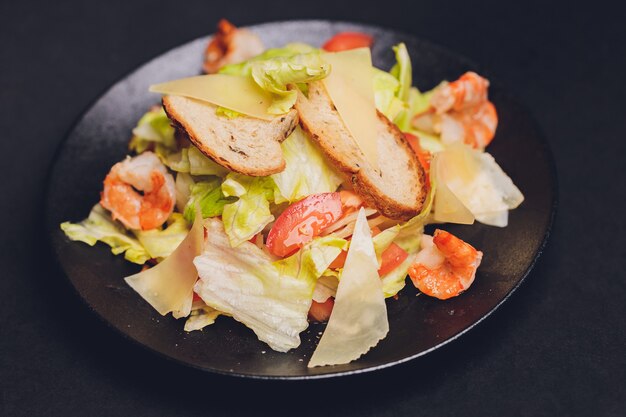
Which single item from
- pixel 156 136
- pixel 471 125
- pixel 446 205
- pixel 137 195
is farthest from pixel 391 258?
pixel 156 136

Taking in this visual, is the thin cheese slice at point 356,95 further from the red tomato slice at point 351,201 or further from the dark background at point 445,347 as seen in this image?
the dark background at point 445,347

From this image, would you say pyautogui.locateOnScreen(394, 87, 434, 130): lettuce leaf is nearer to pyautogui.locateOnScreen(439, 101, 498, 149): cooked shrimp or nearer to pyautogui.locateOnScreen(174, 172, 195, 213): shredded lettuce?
pyautogui.locateOnScreen(439, 101, 498, 149): cooked shrimp

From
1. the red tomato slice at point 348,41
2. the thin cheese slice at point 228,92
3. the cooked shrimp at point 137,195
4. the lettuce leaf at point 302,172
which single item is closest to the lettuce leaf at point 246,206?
the lettuce leaf at point 302,172

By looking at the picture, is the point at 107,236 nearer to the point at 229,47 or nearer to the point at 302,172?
the point at 302,172

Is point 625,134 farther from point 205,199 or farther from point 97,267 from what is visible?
point 97,267

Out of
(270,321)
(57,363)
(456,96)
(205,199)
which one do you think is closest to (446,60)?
(456,96)

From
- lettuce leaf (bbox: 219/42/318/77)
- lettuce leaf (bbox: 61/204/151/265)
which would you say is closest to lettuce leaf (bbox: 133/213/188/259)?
lettuce leaf (bbox: 61/204/151/265)
